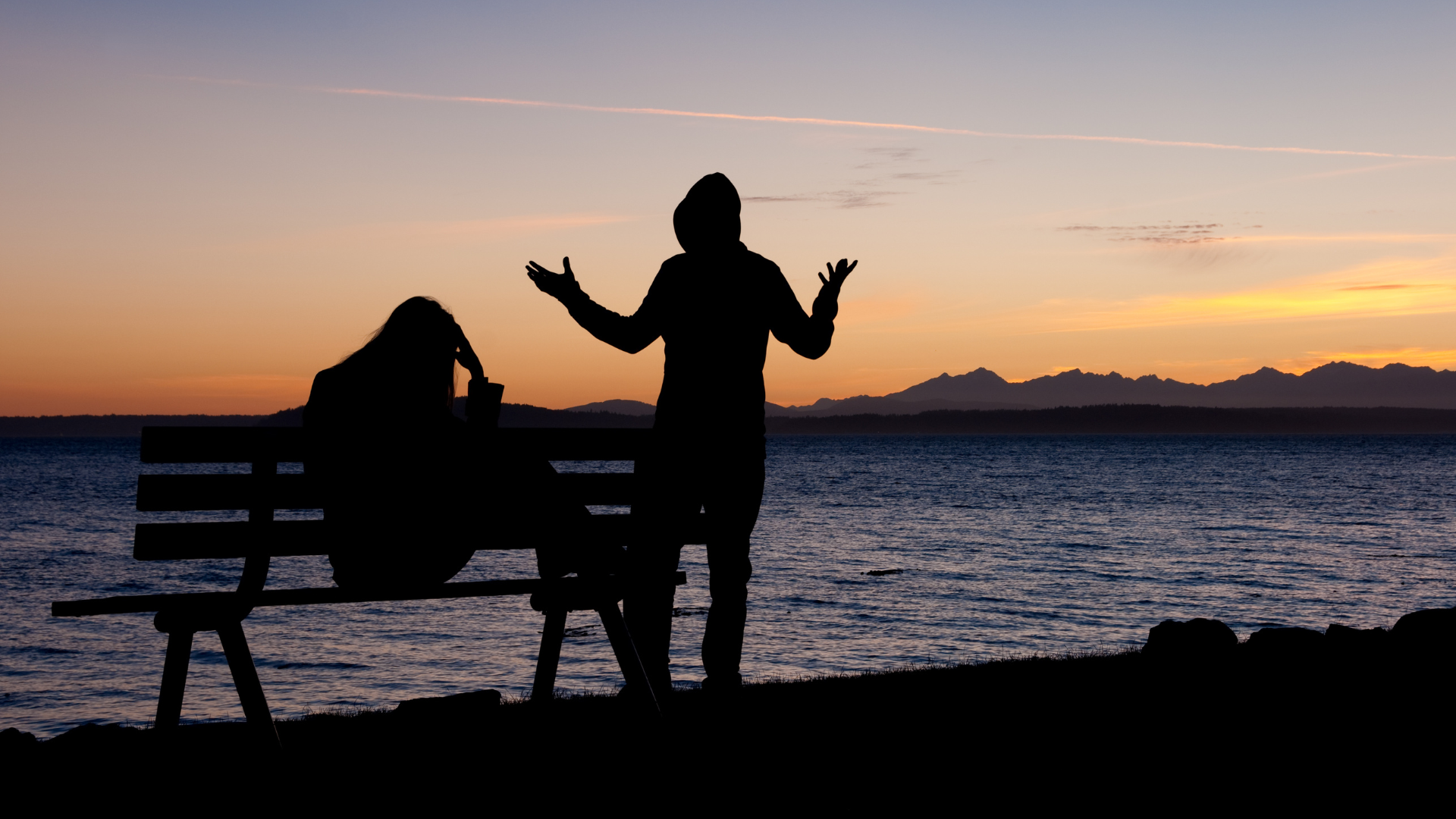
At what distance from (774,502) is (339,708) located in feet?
143

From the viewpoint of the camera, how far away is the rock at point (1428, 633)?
5895 mm

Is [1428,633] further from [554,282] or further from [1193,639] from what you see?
[554,282]

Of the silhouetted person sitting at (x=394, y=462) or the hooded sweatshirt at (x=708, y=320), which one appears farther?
the hooded sweatshirt at (x=708, y=320)

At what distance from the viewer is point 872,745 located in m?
4.12

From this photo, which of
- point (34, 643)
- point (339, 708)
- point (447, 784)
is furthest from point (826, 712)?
point (34, 643)

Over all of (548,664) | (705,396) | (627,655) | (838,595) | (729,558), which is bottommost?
(838,595)

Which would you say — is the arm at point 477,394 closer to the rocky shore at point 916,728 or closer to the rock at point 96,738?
the rocky shore at point 916,728

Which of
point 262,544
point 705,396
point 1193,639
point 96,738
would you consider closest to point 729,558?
point 705,396

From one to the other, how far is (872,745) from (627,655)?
1.16m

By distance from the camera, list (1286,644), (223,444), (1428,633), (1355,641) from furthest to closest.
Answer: (1428,633)
(1355,641)
(1286,644)
(223,444)

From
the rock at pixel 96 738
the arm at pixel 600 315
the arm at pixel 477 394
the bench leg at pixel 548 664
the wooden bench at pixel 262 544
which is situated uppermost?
the arm at pixel 600 315

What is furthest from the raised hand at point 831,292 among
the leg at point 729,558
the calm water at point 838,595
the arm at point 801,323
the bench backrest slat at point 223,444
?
the calm water at point 838,595

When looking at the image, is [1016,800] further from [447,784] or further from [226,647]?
[226,647]

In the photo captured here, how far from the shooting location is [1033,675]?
543 cm
